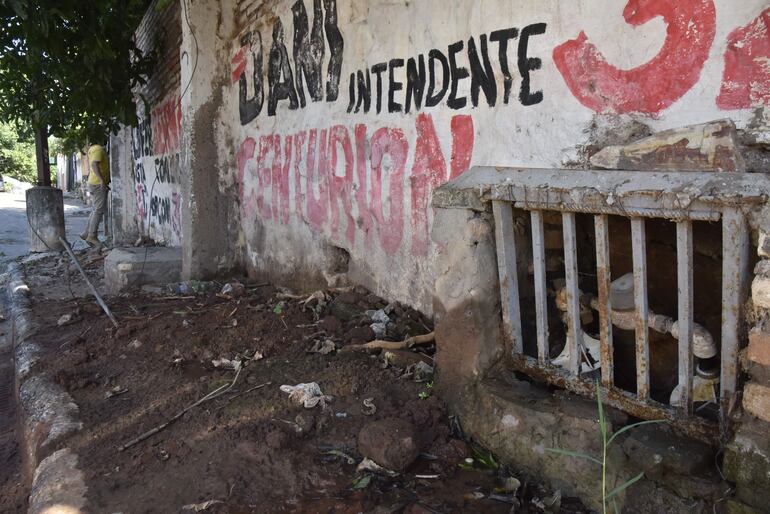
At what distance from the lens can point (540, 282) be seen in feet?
6.86

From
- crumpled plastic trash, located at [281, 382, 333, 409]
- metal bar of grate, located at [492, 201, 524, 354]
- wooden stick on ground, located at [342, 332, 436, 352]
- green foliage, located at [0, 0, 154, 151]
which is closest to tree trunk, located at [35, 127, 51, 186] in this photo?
green foliage, located at [0, 0, 154, 151]

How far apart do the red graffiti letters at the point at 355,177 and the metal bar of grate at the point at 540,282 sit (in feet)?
3.26

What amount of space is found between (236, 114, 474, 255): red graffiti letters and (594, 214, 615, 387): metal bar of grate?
4.06ft

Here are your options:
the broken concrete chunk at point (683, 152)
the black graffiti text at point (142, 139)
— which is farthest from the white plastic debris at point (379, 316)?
the black graffiti text at point (142, 139)

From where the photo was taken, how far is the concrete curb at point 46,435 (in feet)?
6.93

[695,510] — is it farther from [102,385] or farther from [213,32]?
[213,32]

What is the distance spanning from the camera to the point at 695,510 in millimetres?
1591

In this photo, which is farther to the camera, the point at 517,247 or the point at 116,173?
the point at 116,173

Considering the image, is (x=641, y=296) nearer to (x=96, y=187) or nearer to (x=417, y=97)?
(x=417, y=97)

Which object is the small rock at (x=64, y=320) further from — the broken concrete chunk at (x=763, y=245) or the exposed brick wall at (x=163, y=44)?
the broken concrete chunk at (x=763, y=245)

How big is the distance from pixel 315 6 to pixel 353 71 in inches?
30.9

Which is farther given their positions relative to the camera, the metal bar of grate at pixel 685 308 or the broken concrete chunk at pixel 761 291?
the metal bar of grate at pixel 685 308

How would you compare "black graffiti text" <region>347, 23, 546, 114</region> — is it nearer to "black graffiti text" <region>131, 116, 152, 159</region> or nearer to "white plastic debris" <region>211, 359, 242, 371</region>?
"white plastic debris" <region>211, 359, 242, 371</region>

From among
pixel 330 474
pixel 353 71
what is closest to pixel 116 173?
pixel 353 71
